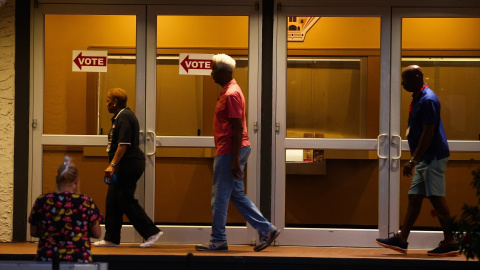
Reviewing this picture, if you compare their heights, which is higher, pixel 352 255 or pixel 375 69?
pixel 375 69

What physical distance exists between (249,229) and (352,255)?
1261mm

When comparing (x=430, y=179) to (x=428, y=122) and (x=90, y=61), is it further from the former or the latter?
(x=90, y=61)

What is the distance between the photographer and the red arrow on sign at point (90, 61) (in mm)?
8953

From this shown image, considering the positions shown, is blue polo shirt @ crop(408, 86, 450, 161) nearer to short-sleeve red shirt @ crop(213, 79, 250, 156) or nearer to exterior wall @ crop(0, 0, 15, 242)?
short-sleeve red shirt @ crop(213, 79, 250, 156)

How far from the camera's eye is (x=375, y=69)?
897 cm

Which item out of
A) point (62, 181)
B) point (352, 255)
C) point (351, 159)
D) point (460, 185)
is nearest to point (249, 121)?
point (351, 159)

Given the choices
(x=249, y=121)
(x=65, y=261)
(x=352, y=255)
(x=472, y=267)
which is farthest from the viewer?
(x=249, y=121)

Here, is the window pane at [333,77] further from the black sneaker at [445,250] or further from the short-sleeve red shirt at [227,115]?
the black sneaker at [445,250]

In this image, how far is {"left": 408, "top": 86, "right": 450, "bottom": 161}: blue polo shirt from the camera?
7.75 m

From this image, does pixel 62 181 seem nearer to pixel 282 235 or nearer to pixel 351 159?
pixel 282 235

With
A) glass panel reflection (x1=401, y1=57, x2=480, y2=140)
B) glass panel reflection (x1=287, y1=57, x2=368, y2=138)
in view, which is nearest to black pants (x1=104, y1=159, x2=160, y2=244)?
glass panel reflection (x1=287, y1=57, x2=368, y2=138)

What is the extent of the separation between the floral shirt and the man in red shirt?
85.2 inches

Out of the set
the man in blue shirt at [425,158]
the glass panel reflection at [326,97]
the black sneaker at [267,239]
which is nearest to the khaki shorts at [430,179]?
the man in blue shirt at [425,158]

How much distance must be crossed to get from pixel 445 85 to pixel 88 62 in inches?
149
